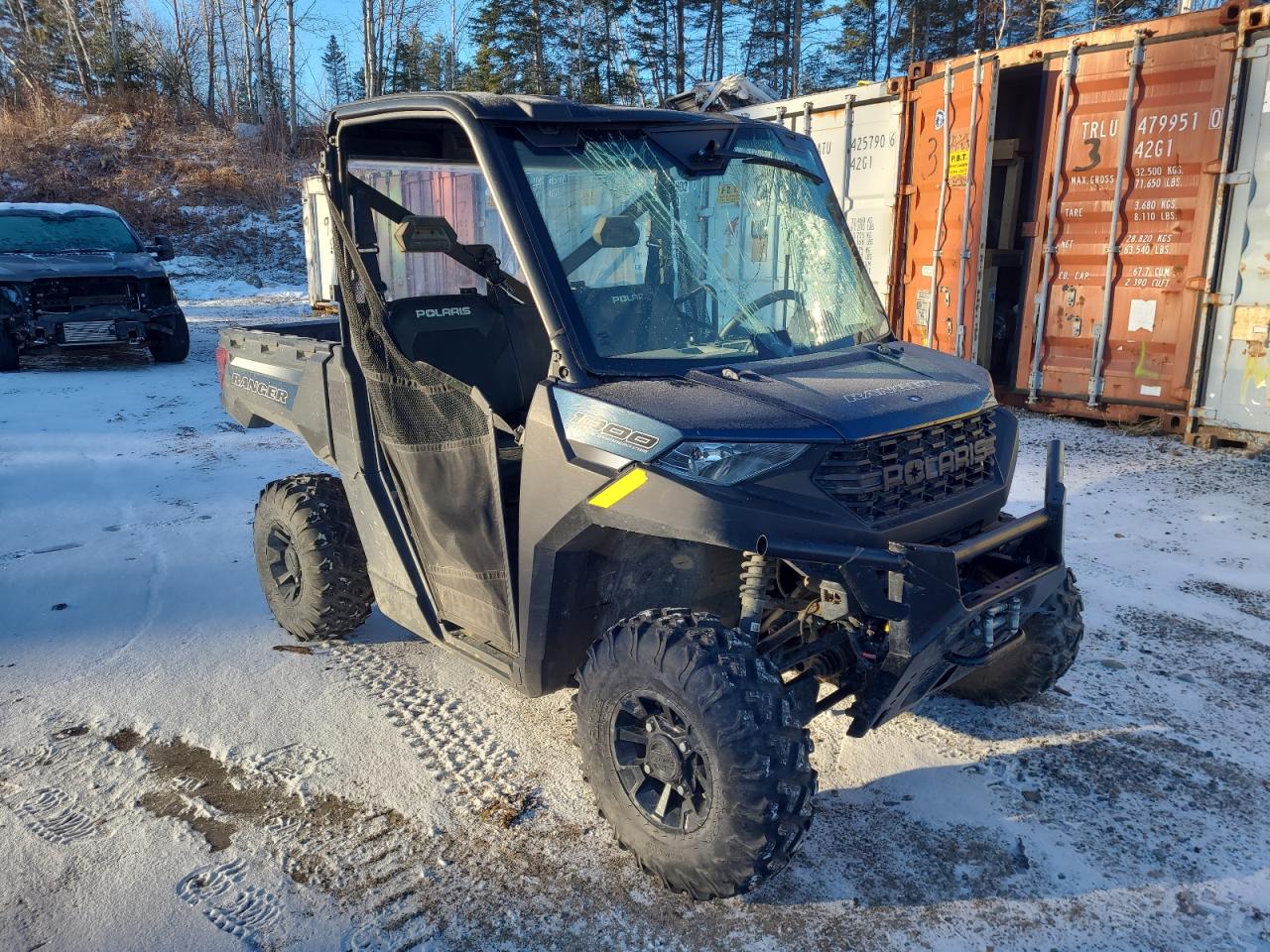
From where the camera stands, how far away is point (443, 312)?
4219 millimetres

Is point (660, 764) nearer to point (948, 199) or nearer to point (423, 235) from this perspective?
→ point (423, 235)

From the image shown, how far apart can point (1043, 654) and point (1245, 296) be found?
5.33m

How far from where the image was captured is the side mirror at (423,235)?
3220 millimetres

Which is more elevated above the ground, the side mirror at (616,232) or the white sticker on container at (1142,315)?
the side mirror at (616,232)

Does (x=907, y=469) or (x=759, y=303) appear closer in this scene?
(x=907, y=469)

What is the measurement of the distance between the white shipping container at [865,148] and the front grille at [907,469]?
22.9 ft

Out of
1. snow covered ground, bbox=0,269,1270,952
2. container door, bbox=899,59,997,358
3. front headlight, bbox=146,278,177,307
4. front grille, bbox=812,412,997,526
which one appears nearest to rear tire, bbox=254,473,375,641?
snow covered ground, bbox=0,269,1270,952

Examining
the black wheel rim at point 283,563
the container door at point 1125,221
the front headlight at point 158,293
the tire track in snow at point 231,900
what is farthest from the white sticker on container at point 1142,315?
the front headlight at point 158,293

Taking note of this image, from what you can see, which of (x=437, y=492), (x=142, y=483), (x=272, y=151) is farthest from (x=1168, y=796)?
(x=272, y=151)

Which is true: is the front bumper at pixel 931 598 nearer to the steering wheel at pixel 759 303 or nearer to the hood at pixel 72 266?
the steering wheel at pixel 759 303

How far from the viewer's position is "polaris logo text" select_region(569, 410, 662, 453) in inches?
99.0

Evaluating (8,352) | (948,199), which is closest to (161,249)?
(8,352)

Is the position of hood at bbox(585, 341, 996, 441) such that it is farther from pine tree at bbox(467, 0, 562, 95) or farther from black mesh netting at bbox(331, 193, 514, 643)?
pine tree at bbox(467, 0, 562, 95)

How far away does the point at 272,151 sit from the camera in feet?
109
